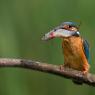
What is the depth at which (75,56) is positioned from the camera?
4.34 feet

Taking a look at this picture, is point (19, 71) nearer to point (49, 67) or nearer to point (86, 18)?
point (86, 18)

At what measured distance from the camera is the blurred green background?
2.35m

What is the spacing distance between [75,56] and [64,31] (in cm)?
21

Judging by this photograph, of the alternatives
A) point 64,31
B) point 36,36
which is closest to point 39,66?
point 64,31

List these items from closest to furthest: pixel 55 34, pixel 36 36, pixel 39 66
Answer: pixel 55 34 → pixel 39 66 → pixel 36 36

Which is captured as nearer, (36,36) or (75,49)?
(75,49)

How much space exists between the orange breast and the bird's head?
6 cm

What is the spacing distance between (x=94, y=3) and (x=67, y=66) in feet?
3.95

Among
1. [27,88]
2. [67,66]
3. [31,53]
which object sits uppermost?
[67,66]

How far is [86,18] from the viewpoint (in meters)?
2.45

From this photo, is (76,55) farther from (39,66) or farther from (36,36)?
(36,36)

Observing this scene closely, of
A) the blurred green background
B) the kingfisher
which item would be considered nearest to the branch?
the kingfisher

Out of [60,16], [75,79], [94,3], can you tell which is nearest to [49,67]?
[75,79]

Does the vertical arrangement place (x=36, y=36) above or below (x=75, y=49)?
below
